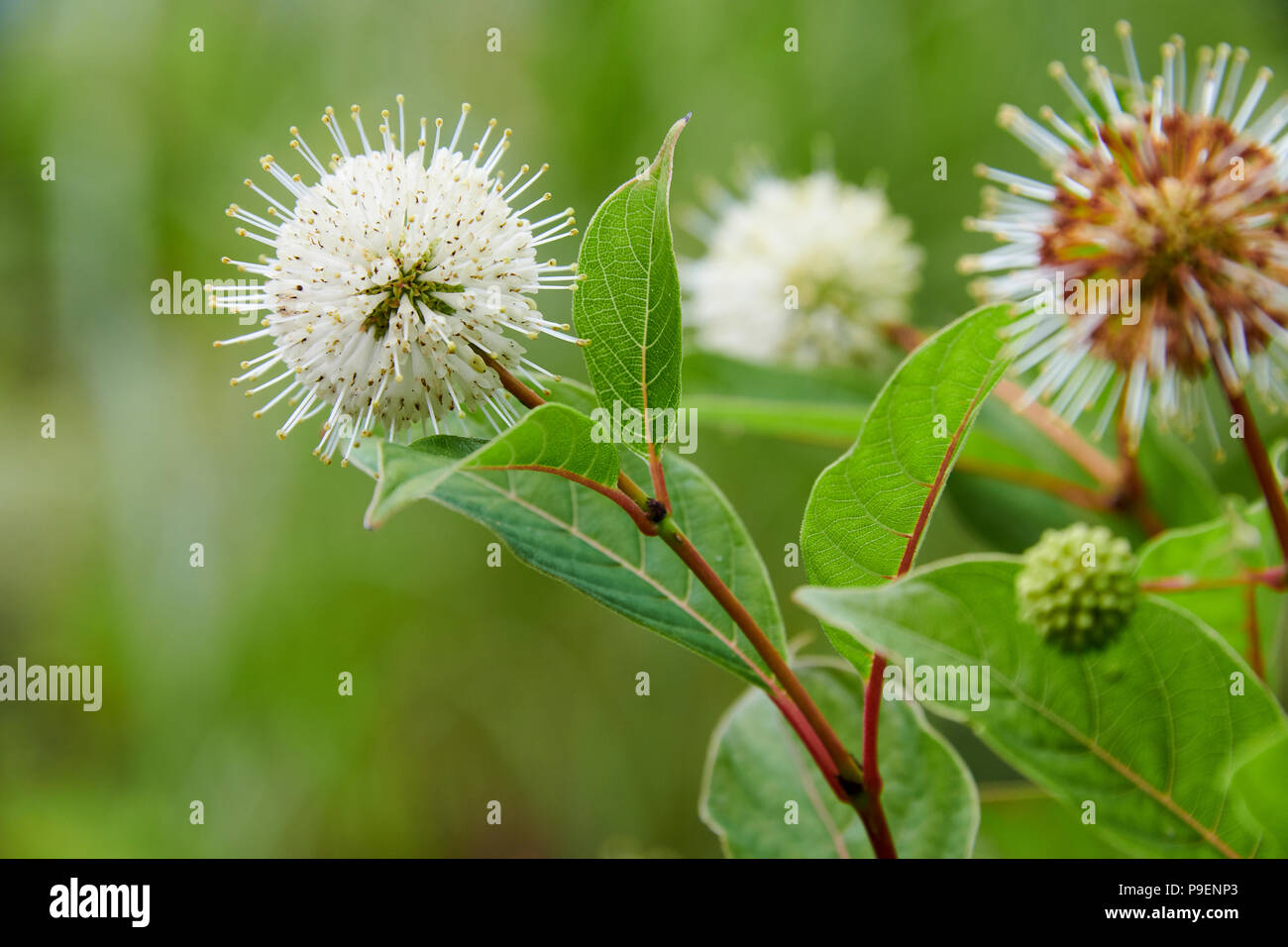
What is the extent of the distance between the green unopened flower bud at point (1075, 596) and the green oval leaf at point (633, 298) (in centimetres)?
25

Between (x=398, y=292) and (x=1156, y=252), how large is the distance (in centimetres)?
57

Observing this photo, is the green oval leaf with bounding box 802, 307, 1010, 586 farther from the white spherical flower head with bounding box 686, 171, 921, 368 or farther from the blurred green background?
the blurred green background

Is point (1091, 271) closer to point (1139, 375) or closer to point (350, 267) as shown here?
point (1139, 375)

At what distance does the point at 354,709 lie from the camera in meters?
2.64

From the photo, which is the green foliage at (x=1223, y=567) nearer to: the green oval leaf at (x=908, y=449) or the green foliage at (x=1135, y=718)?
the green foliage at (x=1135, y=718)

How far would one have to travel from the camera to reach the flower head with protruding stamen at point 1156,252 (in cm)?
81

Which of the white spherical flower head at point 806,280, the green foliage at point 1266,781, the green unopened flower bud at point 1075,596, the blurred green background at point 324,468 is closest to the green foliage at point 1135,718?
the green unopened flower bud at point 1075,596

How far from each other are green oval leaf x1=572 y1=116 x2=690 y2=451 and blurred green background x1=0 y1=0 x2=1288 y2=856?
180 centimetres

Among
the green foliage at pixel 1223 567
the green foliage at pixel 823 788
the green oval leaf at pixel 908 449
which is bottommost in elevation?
the green foliage at pixel 823 788

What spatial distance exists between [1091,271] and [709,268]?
938 millimetres

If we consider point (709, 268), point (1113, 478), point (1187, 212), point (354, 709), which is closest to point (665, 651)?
point (354, 709)

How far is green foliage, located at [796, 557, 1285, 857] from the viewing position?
2.18ft

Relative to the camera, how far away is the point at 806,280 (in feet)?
5.40

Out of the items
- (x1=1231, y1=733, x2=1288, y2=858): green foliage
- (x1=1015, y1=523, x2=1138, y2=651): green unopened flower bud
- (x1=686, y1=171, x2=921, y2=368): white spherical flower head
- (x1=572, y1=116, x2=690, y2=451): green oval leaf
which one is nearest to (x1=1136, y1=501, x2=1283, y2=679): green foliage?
(x1=1015, y1=523, x2=1138, y2=651): green unopened flower bud
